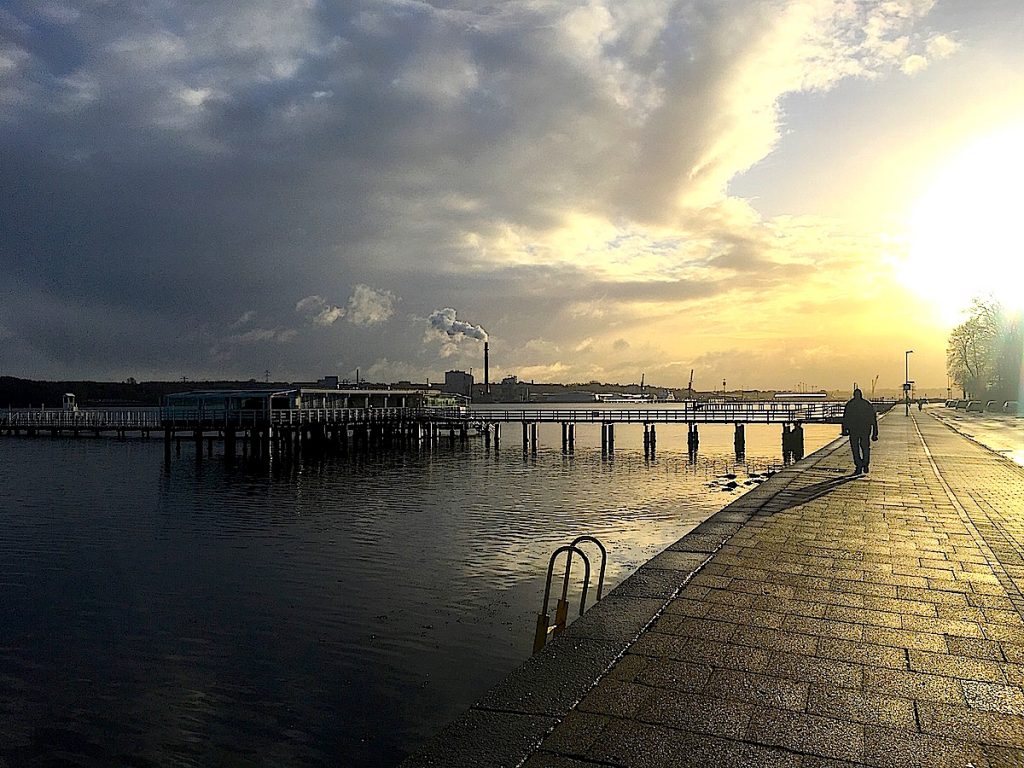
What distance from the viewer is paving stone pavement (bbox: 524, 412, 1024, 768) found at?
441cm

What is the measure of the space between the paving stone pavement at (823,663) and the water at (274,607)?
399cm

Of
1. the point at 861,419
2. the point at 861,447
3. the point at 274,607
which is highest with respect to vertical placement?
the point at 861,419

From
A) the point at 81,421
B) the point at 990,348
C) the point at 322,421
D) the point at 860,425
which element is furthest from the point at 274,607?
the point at 990,348

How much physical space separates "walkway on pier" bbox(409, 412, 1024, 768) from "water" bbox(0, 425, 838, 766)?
3.78 metres

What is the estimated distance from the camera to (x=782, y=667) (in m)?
5.65

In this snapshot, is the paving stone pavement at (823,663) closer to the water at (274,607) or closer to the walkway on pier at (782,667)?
the walkway on pier at (782,667)

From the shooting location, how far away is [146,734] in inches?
364

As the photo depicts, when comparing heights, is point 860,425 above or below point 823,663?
above

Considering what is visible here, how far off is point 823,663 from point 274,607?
11083mm

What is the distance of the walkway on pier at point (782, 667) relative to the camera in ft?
14.5

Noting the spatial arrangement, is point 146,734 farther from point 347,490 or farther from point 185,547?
point 347,490

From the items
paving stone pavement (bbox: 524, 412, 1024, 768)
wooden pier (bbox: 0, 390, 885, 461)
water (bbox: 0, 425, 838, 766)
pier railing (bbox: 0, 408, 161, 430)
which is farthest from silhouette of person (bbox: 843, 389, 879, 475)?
pier railing (bbox: 0, 408, 161, 430)

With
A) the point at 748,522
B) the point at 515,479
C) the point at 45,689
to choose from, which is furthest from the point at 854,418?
the point at 515,479

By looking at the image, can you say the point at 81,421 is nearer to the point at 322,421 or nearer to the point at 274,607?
the point at 322,421
